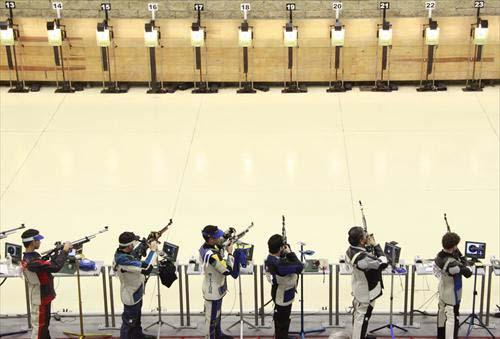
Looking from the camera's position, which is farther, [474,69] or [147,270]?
[474,69]

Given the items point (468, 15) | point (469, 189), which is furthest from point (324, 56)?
point (469, 189)

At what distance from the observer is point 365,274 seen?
8.92m

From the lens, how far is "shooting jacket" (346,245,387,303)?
8.77 metres

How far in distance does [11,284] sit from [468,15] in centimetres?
1170

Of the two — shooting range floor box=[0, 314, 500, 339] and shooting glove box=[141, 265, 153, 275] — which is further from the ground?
shooting glove box=[141, 265, 153, 275]

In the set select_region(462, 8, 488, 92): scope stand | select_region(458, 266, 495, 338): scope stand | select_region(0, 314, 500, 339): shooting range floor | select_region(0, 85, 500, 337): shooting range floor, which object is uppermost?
select_region(462, 8, 488, 92): scope stand

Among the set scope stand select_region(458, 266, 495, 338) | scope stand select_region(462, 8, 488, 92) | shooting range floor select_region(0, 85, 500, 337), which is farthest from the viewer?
scope stand select_region(462, 8, 488, 92)

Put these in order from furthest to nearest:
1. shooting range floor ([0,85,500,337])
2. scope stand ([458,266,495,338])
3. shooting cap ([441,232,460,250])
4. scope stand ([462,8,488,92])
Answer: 1. scope stand ([462,8,488,92])
2. shooting range floor ([0,85,500,337])
3. scope stand ([458,266,495,338])
4. shooting cap ([441,232,460,250])

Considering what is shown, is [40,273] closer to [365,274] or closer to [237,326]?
[237,326]

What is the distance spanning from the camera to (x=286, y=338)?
9.23 meters

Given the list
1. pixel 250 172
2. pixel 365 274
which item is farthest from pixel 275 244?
Answer: pixel 250 172

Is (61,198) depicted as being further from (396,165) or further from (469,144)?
(469,144)

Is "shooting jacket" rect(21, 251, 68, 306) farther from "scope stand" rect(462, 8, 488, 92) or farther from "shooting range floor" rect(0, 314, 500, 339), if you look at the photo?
"scope stand" rect(462, 8, 488, 92)

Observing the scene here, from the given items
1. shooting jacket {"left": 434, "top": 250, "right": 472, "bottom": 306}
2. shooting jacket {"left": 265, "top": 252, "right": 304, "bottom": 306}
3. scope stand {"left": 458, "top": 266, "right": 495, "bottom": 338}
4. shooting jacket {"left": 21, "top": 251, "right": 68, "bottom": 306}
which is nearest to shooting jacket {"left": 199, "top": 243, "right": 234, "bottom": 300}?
shooting jacket {"left": 265, "top": 252, "right": 304, "bottom": 306}
